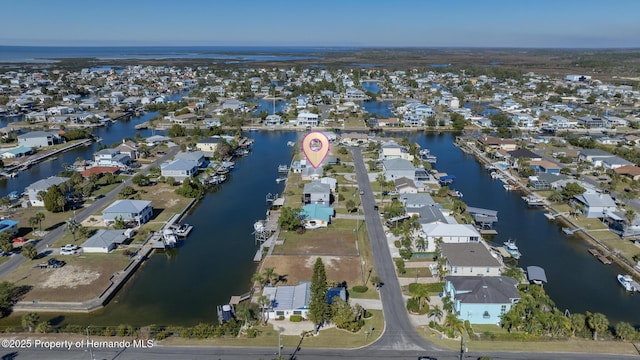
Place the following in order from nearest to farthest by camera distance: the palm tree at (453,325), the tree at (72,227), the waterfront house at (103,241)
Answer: the palm tree at (453,325) → the waterfront house at (103,241) → the tree at (72,227)

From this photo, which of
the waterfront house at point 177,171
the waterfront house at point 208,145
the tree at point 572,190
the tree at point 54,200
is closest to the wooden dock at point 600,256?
the tree at point 572,190

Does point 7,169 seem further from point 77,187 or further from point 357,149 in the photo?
point 357,149

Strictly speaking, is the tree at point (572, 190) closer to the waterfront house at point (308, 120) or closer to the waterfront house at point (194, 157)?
the waterfront house at point (194, 157)

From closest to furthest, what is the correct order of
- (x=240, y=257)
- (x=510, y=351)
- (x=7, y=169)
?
(x=510, y=351) → (x=240, y=257) → (x=7, y=169)

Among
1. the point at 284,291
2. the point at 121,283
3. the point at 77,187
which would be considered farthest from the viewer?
the point at 77,187

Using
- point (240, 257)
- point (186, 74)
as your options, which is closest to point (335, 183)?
point (240, 257)

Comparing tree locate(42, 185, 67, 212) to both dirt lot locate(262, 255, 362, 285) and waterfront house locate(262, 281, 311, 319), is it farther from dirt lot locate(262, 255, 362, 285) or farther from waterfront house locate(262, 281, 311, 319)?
waterfront house locate(262, 281, 311, 319)
